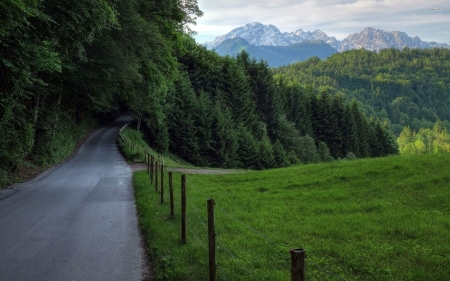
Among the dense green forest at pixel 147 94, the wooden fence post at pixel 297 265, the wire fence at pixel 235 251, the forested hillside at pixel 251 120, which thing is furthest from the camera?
the forested hillside at pixel 251 120

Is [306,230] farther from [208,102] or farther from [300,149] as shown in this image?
[300,149]

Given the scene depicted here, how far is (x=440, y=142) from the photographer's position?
557 ft

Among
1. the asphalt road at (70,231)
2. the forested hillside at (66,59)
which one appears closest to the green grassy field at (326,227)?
the asphalt road at (70,231)

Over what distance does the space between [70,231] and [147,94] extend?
23.8 meters

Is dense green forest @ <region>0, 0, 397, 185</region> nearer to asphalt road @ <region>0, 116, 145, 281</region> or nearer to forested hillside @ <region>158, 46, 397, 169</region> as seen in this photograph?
forested hillside @ <region>158, 46, 397, 169</region>

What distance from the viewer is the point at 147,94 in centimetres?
3303

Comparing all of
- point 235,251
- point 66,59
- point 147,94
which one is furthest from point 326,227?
point 147,94

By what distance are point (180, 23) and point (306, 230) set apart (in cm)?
2578

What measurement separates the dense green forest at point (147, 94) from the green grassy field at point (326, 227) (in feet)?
23.6

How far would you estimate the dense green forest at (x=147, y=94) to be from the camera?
15.5 metres

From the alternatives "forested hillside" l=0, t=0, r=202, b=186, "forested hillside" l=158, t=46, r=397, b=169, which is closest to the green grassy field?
"forested hillside" l=0, t=0, r=202, b=186

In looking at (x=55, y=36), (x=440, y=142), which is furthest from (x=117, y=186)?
(x=440, y=142)

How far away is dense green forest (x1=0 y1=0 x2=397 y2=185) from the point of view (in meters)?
15.5

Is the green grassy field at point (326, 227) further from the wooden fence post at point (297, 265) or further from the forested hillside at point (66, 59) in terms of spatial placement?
the forested hillside at point (66, 59)
